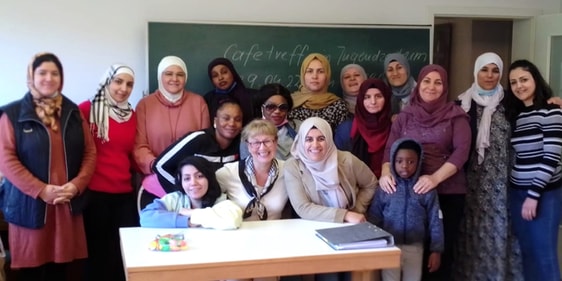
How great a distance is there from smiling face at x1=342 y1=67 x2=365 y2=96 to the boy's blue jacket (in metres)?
1.02

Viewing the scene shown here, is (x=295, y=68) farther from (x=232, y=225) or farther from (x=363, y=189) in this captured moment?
(x=232, y=225)

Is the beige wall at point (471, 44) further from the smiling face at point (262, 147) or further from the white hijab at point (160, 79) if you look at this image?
the smiling face at point (262, 147)

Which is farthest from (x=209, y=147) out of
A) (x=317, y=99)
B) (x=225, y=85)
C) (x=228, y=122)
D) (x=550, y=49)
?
(x=550, y=49)

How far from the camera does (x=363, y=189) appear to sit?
10.2ft

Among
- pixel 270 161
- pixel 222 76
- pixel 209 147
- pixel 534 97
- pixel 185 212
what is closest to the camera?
pixel 185 212

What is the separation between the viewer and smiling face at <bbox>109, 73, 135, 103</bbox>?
3258mm

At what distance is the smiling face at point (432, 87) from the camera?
3195 mm

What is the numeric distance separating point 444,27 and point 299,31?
91.8 inches

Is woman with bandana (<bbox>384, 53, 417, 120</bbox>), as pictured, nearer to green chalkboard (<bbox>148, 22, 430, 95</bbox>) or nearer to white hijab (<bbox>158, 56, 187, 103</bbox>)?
green chalkboard (<bbox>148, 22, 430, 95</bbox>)

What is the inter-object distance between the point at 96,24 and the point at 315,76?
1508 mm

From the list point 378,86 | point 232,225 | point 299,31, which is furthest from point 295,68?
point 232,225

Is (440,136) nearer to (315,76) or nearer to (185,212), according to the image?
(315,76)

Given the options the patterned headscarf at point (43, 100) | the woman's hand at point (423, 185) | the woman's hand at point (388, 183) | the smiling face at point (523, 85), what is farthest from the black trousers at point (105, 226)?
the smiling face at point (523, 85)

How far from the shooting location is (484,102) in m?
3.40
